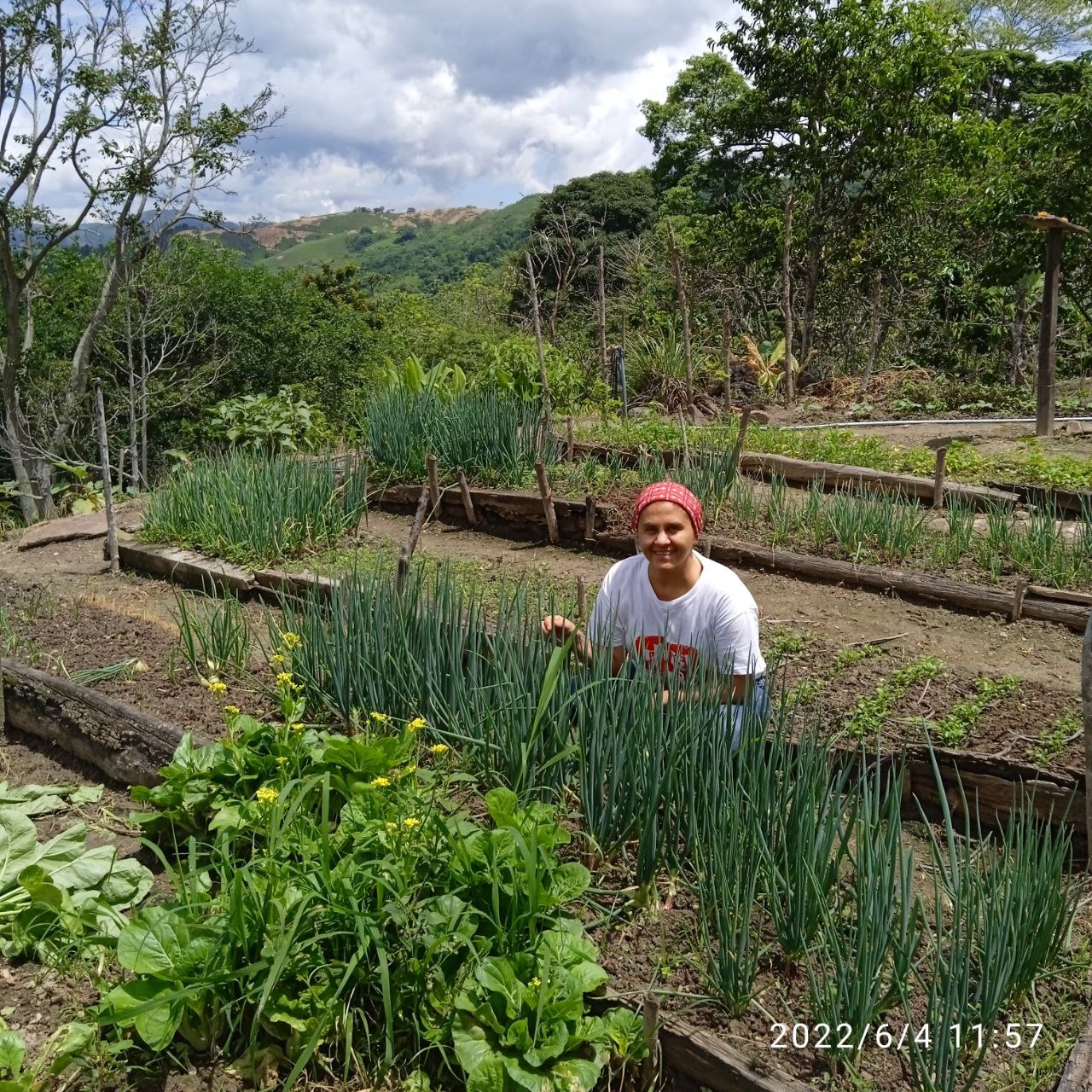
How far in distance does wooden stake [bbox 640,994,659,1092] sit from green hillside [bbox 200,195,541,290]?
15.0 meters

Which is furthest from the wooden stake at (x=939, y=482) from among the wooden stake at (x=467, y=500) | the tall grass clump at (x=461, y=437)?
the wooden stake at (x=467, y=500)

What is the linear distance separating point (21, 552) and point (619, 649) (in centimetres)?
518

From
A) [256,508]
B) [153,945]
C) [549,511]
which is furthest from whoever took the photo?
[549,511]

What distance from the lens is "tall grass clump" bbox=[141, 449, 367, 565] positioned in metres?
5.62

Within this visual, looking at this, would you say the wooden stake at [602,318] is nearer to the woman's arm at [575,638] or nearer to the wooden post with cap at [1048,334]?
the wooden post with cap at [1048,334]

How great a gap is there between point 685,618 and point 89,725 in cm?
198

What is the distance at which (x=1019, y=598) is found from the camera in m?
4.42

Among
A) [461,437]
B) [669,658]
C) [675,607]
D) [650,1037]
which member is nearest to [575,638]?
[669,658]

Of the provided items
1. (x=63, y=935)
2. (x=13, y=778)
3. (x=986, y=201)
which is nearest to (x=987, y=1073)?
(x=63, y=935)

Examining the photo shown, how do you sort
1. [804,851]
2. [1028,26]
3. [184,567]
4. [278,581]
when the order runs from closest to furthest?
1. [804,851]
2. [278,581]
3. [184,567]
4. [1028,26]

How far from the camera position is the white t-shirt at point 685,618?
2.96m

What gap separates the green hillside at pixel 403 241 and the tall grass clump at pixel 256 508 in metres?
10.2

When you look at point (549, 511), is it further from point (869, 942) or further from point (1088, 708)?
point (869, 942)

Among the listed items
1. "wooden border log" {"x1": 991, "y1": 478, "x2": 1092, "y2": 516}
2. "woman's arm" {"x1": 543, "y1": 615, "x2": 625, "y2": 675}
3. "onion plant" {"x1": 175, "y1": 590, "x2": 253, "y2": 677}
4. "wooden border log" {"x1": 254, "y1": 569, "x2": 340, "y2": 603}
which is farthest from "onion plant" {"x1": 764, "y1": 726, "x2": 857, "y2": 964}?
"wooden border log" {"x1": 991, "y1": 478, "x2": 1092, "y2": 516}
